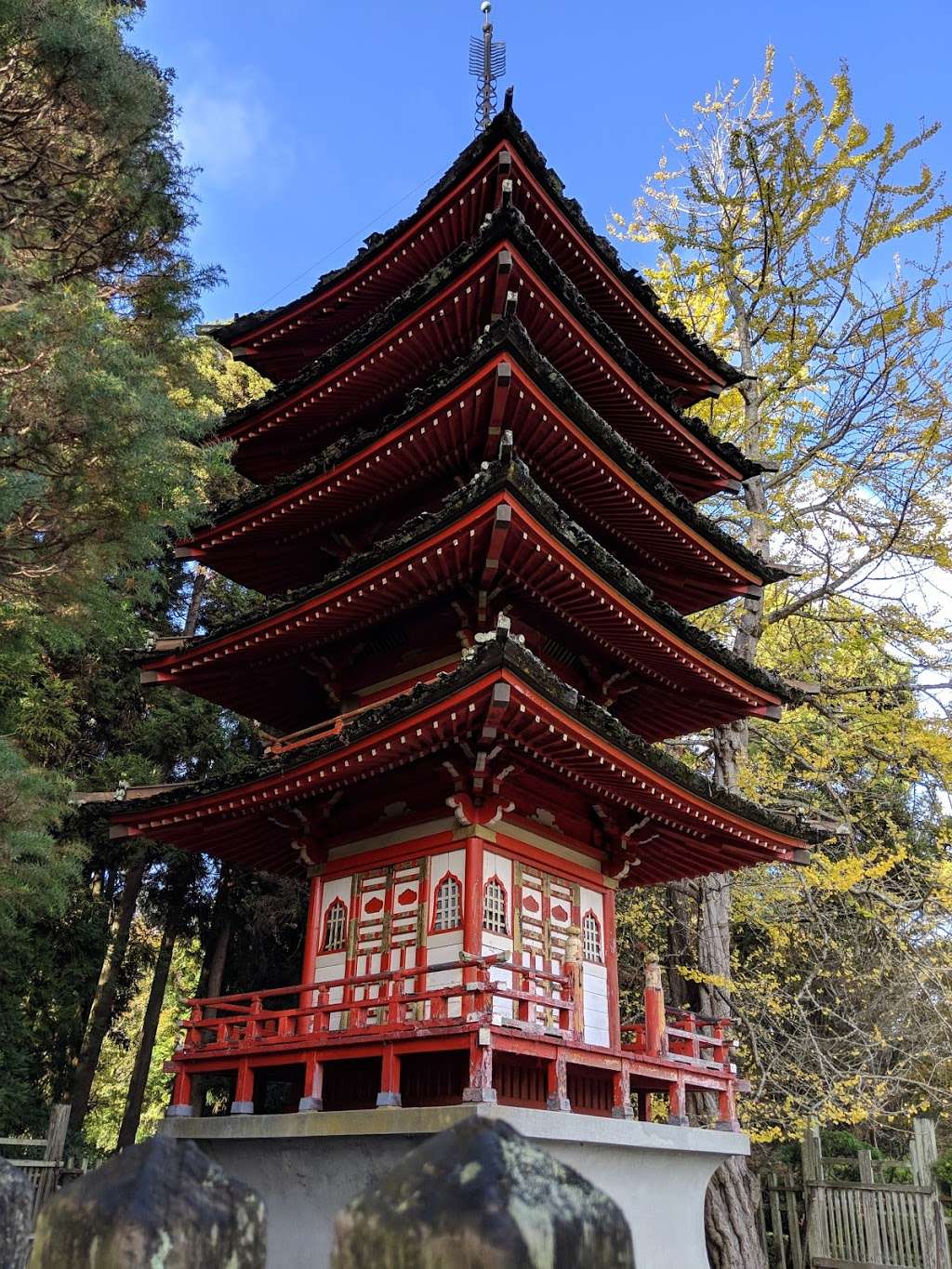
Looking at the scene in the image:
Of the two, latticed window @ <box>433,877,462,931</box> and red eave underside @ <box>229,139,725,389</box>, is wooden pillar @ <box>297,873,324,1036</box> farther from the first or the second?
red eave underside @ <box>229,139,725,389</box>

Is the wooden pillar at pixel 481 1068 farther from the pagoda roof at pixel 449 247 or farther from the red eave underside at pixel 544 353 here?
the pagoda roof at pixel 449 247

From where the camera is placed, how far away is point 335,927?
36.6 feet

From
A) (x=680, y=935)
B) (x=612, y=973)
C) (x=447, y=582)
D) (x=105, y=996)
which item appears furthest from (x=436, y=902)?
(x=105, y=996)

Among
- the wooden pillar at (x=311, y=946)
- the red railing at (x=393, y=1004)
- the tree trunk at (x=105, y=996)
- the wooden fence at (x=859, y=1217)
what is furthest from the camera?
the tree trunk at (x=105, y=996)

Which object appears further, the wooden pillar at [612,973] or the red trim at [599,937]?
the red trim at [599,937]

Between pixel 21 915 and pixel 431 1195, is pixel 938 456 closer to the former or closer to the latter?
pixel 431 1195

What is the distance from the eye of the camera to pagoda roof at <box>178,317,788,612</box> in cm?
1032

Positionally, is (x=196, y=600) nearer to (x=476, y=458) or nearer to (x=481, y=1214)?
(x=476, y=458)

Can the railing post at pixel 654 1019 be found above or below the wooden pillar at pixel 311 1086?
above

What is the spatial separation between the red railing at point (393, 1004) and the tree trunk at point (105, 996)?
7.24 metres

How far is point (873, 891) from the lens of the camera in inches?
523

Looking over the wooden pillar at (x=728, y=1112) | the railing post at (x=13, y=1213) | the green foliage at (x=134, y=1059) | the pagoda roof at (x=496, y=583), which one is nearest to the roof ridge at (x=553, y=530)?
the pagoda roof at (x=496, y=583)

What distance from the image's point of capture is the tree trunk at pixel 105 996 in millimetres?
16766

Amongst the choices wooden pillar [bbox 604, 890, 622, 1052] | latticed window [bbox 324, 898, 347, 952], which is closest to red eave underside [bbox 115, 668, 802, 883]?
wooden pillar [bbox 604, 890, 622, 1052]
